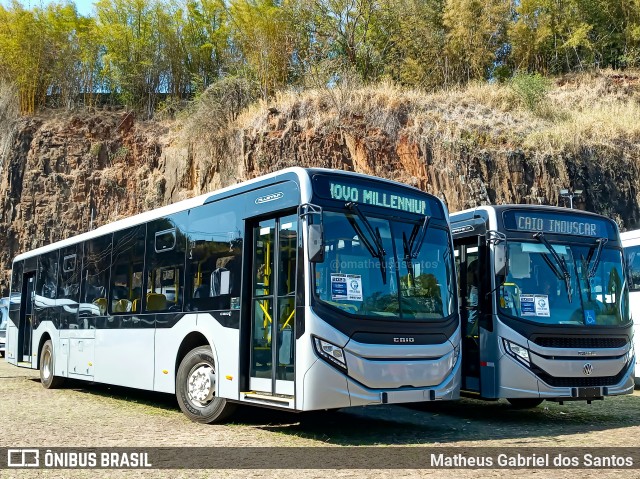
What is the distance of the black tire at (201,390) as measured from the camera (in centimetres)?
877

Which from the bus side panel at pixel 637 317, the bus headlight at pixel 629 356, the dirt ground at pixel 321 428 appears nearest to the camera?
the dirt ground at pixel 321 428

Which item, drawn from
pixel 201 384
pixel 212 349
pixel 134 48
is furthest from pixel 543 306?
pixel 134 48

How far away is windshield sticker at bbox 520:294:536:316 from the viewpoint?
9250 millimetres

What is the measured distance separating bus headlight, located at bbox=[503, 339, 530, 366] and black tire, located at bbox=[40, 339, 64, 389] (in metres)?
9.01

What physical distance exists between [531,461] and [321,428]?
2.92 metres

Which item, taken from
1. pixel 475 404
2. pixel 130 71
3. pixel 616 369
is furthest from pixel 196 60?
pixel 616 369

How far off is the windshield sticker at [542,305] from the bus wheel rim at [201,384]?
4.34 metres

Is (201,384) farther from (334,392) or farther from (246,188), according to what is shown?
(246,188)

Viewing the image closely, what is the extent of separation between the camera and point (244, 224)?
28.3 feet

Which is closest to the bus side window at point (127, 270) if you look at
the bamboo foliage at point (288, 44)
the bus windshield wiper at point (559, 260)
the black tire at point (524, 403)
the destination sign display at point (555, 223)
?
the destination sign display at point (555, 223)

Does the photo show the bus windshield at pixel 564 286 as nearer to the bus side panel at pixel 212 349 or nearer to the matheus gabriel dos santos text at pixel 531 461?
the matheus gabriel dos santos text at pixel 531 461

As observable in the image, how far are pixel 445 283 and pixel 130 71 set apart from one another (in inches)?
1227

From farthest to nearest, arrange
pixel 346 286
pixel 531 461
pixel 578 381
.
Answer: pixel 578 381 → pixel 346 286 → pixel 531 461

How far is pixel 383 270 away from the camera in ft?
25.8
